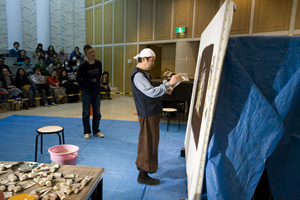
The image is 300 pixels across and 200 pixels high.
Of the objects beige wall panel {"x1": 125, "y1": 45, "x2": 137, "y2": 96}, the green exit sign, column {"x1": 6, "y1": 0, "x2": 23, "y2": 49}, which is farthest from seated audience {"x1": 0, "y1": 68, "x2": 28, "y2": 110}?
the green exit sign

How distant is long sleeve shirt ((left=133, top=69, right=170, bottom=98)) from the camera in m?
2.21

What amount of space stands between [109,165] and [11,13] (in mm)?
9605

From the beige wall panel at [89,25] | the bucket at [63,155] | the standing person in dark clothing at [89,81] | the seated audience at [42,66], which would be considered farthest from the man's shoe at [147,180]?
the beige wall panel at [89,25]

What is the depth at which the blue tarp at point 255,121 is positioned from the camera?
4.48ft

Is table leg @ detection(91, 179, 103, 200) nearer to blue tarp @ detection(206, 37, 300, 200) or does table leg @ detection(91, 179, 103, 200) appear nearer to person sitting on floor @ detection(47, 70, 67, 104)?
blue tarp @ detection(206, 37, 300, 200)

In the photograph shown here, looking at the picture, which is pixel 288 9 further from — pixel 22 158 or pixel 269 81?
pixel 22 158

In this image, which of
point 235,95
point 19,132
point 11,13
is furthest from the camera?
point 11,13

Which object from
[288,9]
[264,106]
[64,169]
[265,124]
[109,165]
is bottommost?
[109,165]

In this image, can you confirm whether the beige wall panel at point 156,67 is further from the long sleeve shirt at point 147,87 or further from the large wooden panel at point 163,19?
the long sleeve shirt at point 147,87

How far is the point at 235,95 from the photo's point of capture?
146 cm

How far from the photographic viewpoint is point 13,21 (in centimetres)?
933

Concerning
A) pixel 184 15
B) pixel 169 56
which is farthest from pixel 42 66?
pixel 184 15

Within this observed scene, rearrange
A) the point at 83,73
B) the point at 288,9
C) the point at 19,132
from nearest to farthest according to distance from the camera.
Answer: the point at 83,73 → the point at 19,132 → the point at 288,9

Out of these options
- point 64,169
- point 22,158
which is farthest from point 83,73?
point 64,169
